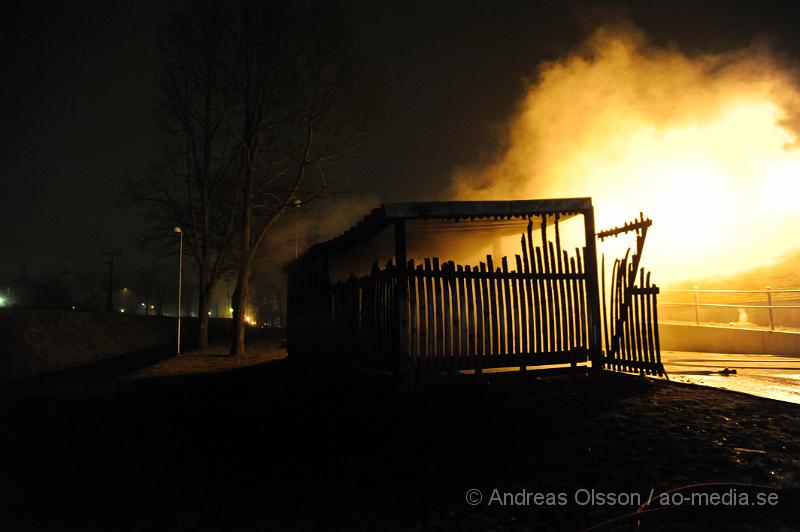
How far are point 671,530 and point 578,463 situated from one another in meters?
1.16

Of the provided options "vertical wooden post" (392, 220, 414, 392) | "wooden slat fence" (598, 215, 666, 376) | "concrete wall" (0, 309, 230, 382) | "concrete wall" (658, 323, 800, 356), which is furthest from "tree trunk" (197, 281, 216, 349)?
"wooden slat fence" (598, 215, 666, 376)

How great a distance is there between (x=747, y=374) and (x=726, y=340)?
6512mm

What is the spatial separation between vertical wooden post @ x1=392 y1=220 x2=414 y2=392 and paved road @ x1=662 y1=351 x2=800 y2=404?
4.24 meters

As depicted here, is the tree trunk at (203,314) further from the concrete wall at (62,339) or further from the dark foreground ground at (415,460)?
the dark foreground ground at (415,460)

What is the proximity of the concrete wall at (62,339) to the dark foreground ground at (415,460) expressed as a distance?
1654cm

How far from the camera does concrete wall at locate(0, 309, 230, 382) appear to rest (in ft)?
69.6

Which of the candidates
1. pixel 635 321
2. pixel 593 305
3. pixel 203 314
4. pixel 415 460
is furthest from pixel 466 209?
pixel 203 314

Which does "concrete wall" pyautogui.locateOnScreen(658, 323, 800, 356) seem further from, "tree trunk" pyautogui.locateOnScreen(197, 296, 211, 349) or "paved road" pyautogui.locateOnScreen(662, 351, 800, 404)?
"tree trunk" pyautogui.locateOnScreen(197, 296, 211, 349)

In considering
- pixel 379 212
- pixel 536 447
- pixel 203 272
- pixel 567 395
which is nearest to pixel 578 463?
pixel 536 447

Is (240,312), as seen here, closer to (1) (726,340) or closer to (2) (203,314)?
(2) (203,314)

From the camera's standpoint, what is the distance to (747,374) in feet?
27.0

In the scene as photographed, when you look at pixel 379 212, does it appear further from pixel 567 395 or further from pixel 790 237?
pixel 790 237

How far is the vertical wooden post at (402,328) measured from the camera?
7133 millimetres

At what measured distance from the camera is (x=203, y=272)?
81.4ft
